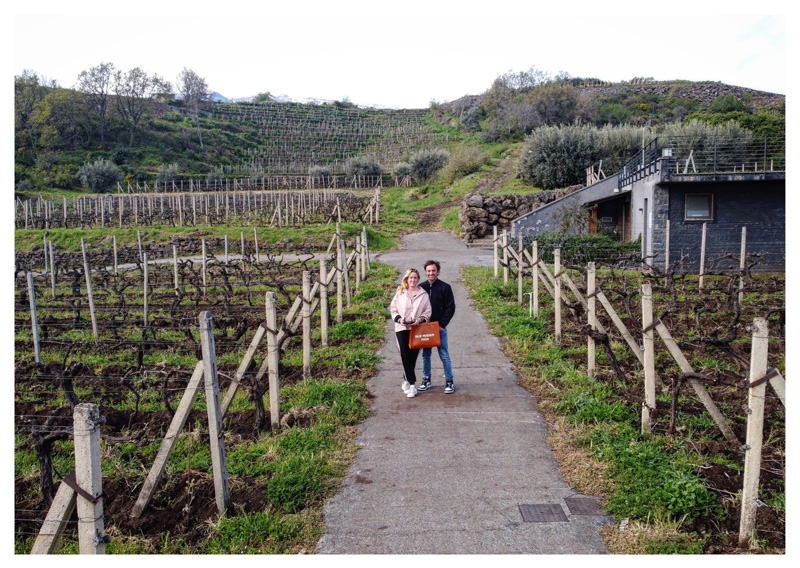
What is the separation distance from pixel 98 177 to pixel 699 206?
47.8m

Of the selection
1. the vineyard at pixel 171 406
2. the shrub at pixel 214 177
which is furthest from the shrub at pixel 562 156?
the shrub at pixel 214 177

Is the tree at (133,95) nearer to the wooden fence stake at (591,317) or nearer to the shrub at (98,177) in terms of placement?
the shrub at (98,177)

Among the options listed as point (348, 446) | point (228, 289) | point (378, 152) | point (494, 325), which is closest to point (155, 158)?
point (378, 152)

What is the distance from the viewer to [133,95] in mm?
67625

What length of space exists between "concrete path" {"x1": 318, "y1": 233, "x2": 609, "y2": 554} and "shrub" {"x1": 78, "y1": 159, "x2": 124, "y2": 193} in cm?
5068

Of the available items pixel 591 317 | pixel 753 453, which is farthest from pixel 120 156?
pixel 753 453

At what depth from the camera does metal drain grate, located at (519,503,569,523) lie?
14.0 feet

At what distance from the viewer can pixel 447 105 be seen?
297 feet

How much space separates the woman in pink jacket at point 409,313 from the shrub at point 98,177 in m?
50.4

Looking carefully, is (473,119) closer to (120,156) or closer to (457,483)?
(120,156)

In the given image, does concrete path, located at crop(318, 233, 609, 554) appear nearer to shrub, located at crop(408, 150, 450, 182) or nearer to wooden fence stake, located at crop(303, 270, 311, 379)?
wooden fence stake, located at crop(303, 270, 311, 379)

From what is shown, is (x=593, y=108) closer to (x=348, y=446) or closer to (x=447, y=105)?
(x=447, y=105)

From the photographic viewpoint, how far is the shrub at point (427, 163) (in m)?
46.9

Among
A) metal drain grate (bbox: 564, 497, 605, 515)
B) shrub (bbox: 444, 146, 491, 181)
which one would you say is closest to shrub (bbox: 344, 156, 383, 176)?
shrub (bbox: 444, 146, 491, 181)
